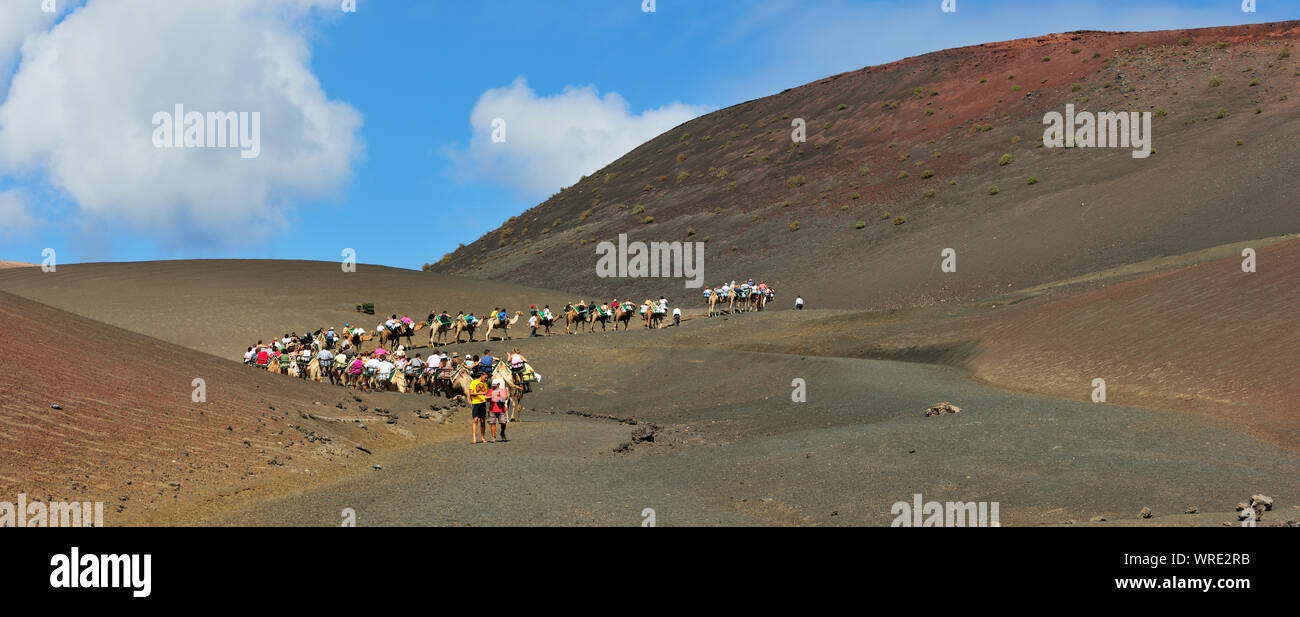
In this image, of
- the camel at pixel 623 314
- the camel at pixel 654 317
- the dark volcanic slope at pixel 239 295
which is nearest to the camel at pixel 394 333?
the dark volcanic slope at pixel 239 295

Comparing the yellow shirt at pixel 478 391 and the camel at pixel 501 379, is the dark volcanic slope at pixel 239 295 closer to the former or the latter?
the camel at pixel 501 379

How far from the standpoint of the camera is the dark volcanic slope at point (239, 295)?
51656mm

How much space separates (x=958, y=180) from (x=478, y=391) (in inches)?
2636

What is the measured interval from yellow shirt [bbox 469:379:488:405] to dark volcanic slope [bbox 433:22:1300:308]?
40.5 metres

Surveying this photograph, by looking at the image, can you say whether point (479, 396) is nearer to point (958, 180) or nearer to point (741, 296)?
point (741, 296)

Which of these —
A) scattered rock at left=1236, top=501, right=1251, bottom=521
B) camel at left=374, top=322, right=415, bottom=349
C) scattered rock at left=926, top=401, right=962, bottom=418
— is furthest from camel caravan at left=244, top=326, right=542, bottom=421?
scattered rock at left=1236, top=501, right=1251, bottom=521

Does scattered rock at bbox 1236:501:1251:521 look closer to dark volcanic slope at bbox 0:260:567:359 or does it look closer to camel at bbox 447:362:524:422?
camel at bbox 447:362:524:422

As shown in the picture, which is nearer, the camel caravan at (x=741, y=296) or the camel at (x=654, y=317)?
the camel at (x=654, y=317)

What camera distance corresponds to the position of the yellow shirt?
22556 millimetres

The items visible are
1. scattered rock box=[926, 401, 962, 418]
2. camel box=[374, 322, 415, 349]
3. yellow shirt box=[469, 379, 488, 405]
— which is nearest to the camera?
scattered rock box=[926, 401, 962, 418]

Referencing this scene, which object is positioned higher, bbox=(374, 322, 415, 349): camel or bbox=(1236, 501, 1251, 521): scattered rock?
bbox=(374, 322, 415, 349): camel

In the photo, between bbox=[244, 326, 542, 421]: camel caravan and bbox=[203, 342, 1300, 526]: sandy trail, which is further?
bbox=[244, 326, 542, 421]: camel caravan

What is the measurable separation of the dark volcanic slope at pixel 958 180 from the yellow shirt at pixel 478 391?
40479mm
